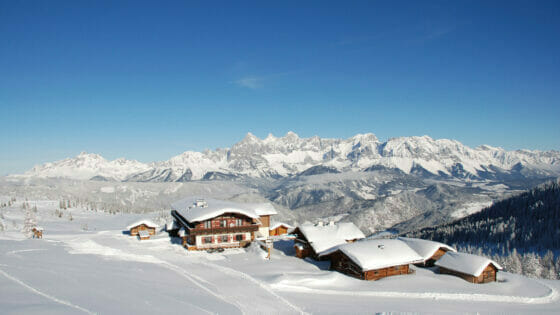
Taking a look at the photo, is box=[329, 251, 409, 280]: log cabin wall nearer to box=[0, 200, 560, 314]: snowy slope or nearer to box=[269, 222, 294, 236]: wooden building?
box=[0, 200, 560, 314]: snowy slope

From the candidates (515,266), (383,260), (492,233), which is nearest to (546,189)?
(492,233)

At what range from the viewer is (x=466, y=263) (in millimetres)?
41562

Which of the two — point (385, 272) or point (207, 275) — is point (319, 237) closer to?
point (385, 272)

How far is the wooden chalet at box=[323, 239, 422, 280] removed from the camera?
3891 cm

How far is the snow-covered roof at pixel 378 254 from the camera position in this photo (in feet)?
127

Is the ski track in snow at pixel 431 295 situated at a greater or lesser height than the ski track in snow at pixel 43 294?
lesser

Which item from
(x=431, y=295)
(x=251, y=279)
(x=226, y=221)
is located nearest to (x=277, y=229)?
(x=226, y=221)

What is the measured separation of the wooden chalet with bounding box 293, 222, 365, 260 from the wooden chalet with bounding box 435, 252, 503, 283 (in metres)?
13.4

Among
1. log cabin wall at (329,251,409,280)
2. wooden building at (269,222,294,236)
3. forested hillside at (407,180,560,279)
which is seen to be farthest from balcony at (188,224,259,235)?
forested hillside at (407,180,560,279)

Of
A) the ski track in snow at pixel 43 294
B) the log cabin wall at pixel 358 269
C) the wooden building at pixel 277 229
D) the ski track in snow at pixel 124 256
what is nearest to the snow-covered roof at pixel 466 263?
the log cabin wall at pixel 358 269

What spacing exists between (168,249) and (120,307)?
2798 cm

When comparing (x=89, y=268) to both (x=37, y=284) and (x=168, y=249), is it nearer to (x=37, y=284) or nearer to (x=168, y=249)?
(x=37, y=284)

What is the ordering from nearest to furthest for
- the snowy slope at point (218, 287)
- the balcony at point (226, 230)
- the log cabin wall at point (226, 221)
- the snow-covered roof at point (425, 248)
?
the snowy slope at point (218, 287) → the snow-covered roof at point (425, 248) → the balcony at point (226, 230) → the log cabin wall at point (226, 221)

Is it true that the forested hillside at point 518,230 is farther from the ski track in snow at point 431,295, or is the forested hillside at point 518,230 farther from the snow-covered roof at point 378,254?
the snow-covered roof at point 378,254
